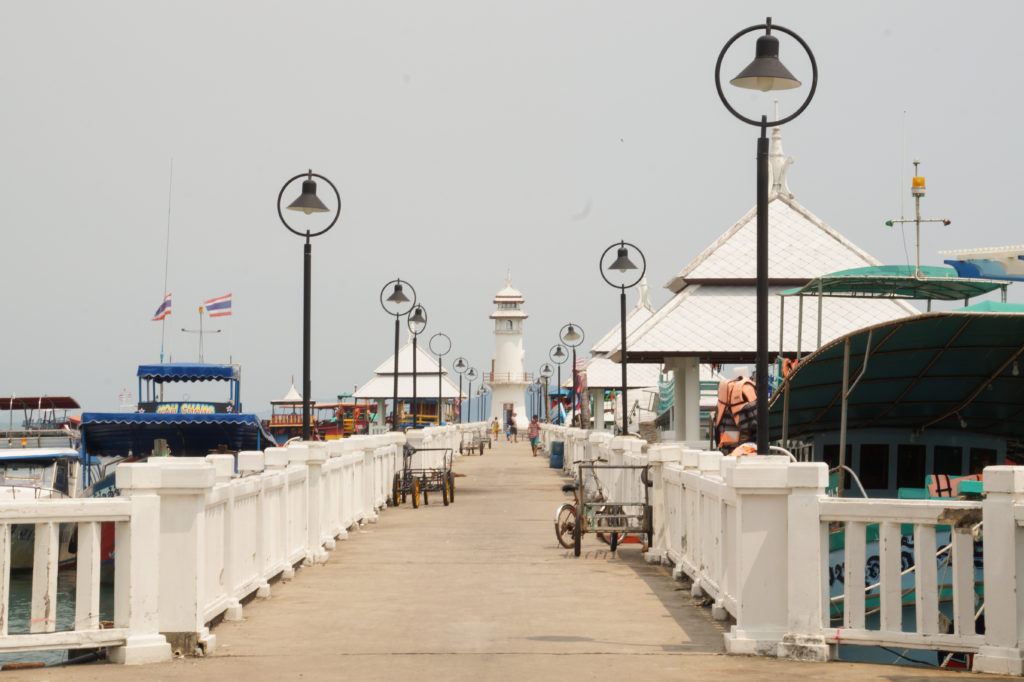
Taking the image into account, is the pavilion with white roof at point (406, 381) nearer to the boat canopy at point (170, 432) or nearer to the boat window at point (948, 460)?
the boat canopy at point (170, 432)

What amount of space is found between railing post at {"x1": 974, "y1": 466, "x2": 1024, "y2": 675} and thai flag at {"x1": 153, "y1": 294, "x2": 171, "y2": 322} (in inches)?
1639

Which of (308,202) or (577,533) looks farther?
(308,202)

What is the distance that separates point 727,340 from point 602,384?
2389 cm

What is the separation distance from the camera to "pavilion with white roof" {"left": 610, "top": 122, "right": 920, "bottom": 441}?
28.7m

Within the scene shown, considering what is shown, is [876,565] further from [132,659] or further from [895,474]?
[132,659]

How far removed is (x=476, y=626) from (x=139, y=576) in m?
3.03

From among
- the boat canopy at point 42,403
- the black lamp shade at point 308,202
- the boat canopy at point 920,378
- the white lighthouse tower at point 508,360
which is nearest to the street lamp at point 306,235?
the black lamp shade at point 308,202

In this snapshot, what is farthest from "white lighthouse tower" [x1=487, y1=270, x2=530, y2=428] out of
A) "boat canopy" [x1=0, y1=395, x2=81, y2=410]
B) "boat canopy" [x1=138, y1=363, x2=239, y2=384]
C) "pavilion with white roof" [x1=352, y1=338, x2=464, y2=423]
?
"boat canopy" [x1=138, y1=363, x2=239, y2=384]

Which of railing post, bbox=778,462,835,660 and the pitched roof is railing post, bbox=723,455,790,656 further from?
the pitched roof

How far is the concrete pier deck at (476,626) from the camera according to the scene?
8367 millimetres

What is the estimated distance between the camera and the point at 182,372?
34969mm

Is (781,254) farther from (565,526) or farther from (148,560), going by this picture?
(148,560)

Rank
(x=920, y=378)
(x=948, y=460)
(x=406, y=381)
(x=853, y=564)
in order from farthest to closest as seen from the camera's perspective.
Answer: (x=406, y=381)
(x=948, y=460)
(x=920, y=378)
(x=853, y=564)

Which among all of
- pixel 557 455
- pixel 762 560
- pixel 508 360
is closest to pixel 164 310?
pixel 557 455
